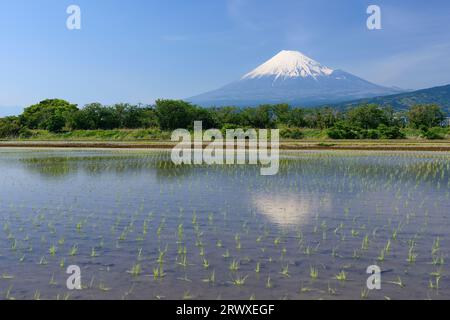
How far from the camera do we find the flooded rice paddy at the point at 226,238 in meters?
5.25

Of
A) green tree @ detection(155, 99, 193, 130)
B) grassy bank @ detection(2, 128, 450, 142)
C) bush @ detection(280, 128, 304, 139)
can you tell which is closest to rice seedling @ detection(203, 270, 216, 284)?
grassy bank @ detection(2, 128, 450, 142)

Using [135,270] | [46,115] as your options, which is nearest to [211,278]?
[135,270]

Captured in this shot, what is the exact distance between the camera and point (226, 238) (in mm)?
7414

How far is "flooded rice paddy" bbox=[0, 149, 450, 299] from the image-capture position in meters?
5.25

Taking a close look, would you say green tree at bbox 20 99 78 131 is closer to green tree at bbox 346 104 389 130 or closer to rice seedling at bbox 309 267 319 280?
green tree at bbox 346 104 389 130

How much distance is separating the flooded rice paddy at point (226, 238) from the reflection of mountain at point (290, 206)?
40mm

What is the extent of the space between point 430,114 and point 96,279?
5280 centimetres

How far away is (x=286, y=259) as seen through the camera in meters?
6.25

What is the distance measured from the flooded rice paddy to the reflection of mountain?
0.13ft

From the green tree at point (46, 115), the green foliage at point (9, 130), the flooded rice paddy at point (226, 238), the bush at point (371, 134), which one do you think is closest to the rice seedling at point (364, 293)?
the flooded rice paddy at point (226, 238)

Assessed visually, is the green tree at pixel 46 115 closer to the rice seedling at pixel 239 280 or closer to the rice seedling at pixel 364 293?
the rice seedling at pixel 239 280

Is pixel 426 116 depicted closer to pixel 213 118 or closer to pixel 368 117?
pixel 368 117

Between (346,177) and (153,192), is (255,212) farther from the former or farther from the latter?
(346,177)

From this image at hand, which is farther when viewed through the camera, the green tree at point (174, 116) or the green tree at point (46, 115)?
the green tree at point (46, 115)
